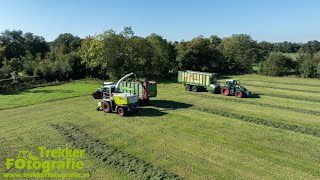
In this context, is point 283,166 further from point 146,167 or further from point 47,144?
point 47,144

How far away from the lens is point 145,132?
14906 mm

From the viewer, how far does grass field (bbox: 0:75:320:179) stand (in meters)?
10.6

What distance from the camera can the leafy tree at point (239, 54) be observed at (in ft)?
164

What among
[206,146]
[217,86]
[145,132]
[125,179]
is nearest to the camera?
[125,179]

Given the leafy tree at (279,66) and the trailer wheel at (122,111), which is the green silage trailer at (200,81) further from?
the leafy tree at (279,66)

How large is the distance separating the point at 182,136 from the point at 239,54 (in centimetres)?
3970

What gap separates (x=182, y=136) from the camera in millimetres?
14180

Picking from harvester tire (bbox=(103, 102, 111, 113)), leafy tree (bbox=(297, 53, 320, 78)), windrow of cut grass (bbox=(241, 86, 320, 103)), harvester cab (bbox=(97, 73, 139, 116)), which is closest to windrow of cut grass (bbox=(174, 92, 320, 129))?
harvester cab (bbox=(97, 73, 139, 116))

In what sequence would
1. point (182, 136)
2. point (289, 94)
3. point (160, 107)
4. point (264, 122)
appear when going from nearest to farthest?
point (182, 136) < point (264, 122) < point (160, 107) < point (289, 94)

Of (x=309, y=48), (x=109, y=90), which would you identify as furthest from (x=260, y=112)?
(x=309, y=48)

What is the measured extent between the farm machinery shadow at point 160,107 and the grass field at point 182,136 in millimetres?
70

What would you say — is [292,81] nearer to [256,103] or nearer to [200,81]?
[200,81]

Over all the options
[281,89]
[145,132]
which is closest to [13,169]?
[145,132]

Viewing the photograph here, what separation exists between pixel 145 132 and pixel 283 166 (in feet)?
23.5
